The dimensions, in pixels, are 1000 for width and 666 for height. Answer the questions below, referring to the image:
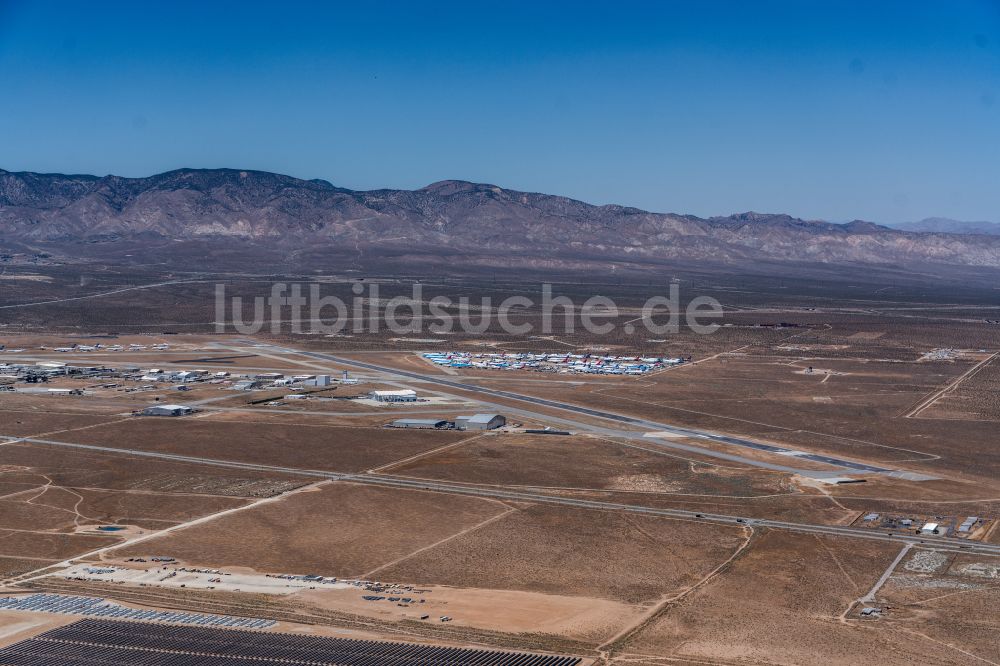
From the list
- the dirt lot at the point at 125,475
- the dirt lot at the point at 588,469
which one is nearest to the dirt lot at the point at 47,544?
the dirt lot at the point at 125,475

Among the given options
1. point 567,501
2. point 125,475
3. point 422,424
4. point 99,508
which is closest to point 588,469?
point 567,501

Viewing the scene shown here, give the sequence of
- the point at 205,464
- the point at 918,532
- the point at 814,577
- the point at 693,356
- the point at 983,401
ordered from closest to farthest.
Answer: the point at 814,577
the point at 918,532
the point at 205,464
the point at 983,401
the point at 693,356

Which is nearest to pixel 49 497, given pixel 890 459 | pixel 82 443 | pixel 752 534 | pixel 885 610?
pixel 82 443

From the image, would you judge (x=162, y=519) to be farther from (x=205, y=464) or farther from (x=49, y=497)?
(x=205, y=464)

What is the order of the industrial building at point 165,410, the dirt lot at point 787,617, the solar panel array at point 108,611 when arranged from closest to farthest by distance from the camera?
the dirt lot at point 787,617 < the solar panel array at point 108,611 < the industrial building at point 165,410

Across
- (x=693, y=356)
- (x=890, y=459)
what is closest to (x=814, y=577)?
(x=890, y=459)

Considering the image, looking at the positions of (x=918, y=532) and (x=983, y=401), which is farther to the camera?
(x=983, y=401)

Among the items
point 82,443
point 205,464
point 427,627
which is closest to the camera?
point 427,627

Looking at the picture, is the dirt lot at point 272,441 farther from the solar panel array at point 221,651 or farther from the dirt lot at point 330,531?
Answer: the solar panel array at point 221,651
